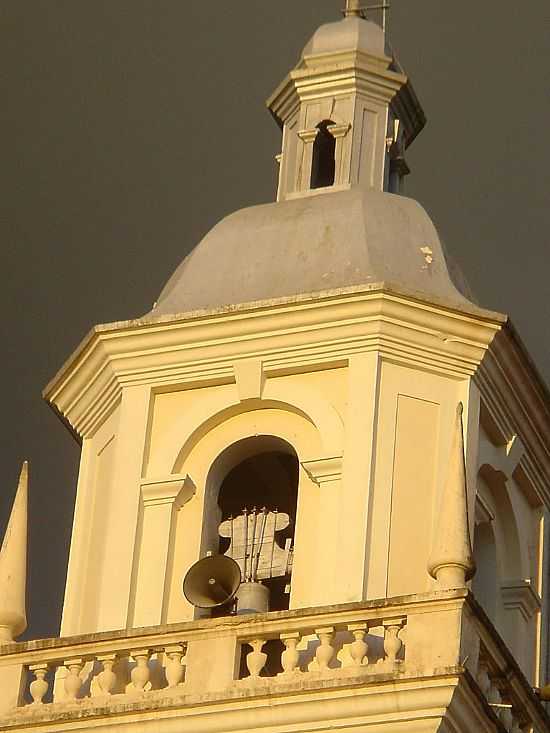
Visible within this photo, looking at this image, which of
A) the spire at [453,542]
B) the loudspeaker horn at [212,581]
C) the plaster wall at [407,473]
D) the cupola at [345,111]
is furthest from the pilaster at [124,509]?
the cupola at [345,111]

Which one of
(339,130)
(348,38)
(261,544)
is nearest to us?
(261,544)

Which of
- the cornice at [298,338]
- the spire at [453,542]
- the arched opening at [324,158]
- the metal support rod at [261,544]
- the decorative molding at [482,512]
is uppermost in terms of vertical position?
the arched opening at [324,158]

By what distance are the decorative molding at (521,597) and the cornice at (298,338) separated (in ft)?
5.60

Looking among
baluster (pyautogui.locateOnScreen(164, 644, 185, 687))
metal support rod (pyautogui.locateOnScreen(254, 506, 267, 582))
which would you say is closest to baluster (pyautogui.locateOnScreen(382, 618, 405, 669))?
baluster (pyautogui.locateOnScreen(164, 644, 185, 687))

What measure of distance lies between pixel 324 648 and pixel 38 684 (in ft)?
6.69

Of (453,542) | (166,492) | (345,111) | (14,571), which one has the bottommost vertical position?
(453,542)

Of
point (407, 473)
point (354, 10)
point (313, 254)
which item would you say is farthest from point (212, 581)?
point (354, 10)

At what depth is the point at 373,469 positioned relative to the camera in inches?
1090

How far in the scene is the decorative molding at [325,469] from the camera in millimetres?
27812

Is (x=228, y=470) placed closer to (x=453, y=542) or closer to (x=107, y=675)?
(x=107, y=675)

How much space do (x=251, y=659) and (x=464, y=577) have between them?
1.51m

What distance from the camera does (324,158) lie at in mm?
31141

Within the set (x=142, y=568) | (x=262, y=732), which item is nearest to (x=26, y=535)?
(x=142, y=568)

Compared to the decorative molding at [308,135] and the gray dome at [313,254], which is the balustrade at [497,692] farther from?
the decorative molding at [308,135]
